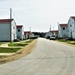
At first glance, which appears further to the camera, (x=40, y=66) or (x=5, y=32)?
(x=5, y=32)

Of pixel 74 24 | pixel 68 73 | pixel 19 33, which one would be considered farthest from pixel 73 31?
pixel 68 73

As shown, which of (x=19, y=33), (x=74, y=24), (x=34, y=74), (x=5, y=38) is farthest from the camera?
(x=19, y=33)

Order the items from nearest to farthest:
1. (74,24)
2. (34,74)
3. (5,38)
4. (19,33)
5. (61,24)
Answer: (34,74), (5,38), (74,24), (19,33), (61,24)

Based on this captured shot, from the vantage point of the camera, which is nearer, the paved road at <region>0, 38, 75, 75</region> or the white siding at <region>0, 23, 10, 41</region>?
the paved road at <region>0, 38, 75, 75</region>

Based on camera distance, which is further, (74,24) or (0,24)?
(74,24)

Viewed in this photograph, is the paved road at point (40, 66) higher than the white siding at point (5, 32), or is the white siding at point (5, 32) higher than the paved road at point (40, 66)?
the white siding at point (5, 32)

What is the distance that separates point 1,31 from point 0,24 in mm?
2200

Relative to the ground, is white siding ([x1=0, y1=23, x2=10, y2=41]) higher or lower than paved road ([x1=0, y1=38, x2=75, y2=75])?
higher

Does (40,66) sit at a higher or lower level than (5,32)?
lower

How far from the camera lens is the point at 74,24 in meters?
77.4

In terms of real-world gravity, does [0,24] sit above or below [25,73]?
above

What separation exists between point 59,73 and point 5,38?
60712mm

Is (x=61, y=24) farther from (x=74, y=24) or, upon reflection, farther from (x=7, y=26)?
(x=7, y=26)

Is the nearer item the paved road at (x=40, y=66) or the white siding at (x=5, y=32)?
A: the paved road at (x=40, y=66)
